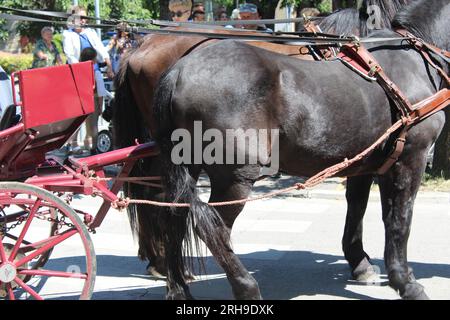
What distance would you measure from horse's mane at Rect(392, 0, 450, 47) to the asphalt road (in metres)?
1.83

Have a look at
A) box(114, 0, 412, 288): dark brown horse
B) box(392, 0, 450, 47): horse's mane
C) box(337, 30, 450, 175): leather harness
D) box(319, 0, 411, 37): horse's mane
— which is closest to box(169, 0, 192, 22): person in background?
box(114, 0, 412, 288): dark brown horse

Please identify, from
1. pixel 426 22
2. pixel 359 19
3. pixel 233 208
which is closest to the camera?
pixel 233 208

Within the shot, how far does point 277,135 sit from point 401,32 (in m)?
1.33

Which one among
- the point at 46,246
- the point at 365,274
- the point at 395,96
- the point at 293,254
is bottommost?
the point at 293,254

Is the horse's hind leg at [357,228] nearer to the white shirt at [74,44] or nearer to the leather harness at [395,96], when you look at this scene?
the leather harness at [395,96]

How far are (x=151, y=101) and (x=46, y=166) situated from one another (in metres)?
1.15

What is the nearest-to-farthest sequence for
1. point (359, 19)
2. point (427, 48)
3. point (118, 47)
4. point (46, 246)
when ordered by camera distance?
1. point (46, 246)
2. point (427, 48)
3. point (359, 19)
4. point (118, 47)

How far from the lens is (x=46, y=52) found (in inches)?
414

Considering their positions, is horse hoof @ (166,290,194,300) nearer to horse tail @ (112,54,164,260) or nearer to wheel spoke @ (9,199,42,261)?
horse tail @ (112,54,164,260)

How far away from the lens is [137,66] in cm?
531

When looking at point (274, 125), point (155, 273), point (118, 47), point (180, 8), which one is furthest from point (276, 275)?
point (118, 47)

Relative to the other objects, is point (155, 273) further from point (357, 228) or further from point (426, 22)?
point (426, 22)
